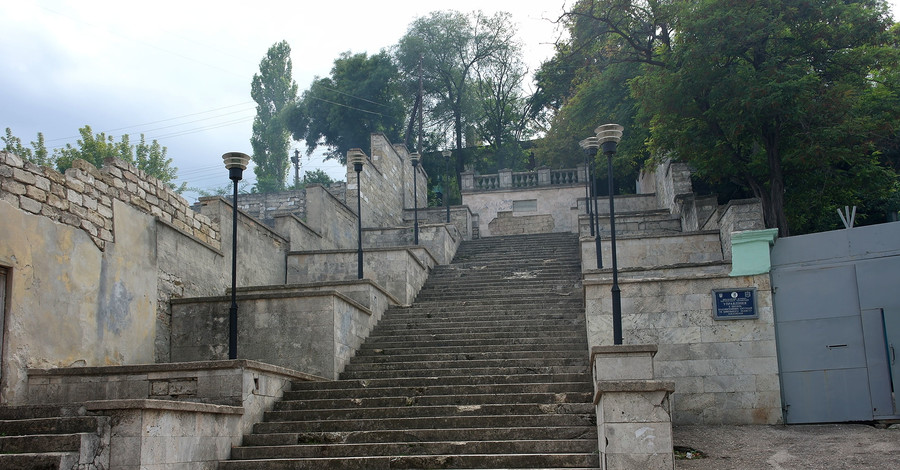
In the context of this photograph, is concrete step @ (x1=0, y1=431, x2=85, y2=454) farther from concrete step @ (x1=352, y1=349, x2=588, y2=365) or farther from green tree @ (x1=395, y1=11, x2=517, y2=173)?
green tree @ (x1=395, y1=11, x2=517, y2=173)

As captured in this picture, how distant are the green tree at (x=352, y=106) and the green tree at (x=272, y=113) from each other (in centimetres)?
339

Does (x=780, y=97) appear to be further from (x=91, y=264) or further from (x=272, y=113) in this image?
(x=272, y=113)

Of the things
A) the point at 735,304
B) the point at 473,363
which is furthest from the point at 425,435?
the point at 735,304

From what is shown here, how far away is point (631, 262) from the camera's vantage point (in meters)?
16.8

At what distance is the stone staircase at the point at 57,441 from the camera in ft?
23.7

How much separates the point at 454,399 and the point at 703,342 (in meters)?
4.01

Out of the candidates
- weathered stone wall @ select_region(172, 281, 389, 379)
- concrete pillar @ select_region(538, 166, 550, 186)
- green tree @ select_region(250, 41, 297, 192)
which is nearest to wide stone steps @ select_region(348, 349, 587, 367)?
weathered stone wall @ select_region(172, 281, 389, 379)

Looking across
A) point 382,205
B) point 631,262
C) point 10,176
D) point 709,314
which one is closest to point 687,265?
point 709,314

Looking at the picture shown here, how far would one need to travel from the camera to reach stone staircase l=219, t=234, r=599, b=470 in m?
8.81

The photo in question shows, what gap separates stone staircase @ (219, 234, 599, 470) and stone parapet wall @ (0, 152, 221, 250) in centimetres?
428

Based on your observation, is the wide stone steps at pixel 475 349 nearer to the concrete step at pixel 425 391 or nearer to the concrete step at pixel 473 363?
the concrete step at pixel 473 363

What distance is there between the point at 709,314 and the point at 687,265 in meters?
2.32

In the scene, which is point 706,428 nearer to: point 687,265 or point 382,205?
point 687,265

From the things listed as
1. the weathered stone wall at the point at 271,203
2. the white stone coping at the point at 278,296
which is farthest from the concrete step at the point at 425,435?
the weathered stone wall at the point at 271,203
